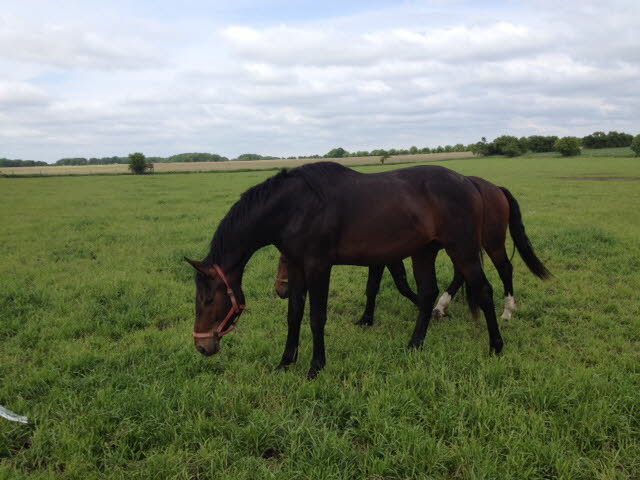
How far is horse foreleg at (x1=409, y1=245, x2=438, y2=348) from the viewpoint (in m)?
4.54

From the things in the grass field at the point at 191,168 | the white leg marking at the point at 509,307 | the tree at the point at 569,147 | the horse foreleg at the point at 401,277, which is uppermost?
the tree at the point at 569,147

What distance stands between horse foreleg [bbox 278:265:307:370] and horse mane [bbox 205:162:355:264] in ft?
2.32

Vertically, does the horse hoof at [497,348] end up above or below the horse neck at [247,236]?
below

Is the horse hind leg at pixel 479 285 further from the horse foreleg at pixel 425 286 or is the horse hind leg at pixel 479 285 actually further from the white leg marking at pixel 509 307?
the white leg marking at pixel 509 307

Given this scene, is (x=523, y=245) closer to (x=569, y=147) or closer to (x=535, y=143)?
(x=569, y=147)

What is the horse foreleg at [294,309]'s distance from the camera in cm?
404

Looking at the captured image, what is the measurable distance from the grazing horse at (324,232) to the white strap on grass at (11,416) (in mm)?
1373

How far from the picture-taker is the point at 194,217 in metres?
14.8

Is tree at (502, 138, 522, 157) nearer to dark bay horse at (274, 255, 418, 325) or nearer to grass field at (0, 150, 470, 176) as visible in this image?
grass field at (0, 150, 470, 176)

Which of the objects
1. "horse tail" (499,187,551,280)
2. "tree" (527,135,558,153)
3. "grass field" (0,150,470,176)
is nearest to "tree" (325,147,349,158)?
"grass field" (0,150,470,176)

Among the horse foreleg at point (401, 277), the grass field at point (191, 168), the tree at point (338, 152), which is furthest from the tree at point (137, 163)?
the horse foreleg at point (401, 277)

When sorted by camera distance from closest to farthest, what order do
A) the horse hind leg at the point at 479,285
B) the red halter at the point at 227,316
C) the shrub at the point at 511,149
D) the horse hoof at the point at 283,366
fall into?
the red halter at the point at 227,316, the horse hoof at the point at 283,366, the horse hind leg at the point at 479,285, the shrub at the point at 511,149

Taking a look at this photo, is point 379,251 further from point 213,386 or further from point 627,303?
point 627,303

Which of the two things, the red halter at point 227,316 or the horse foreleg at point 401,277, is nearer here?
the red halter at point 227,316
